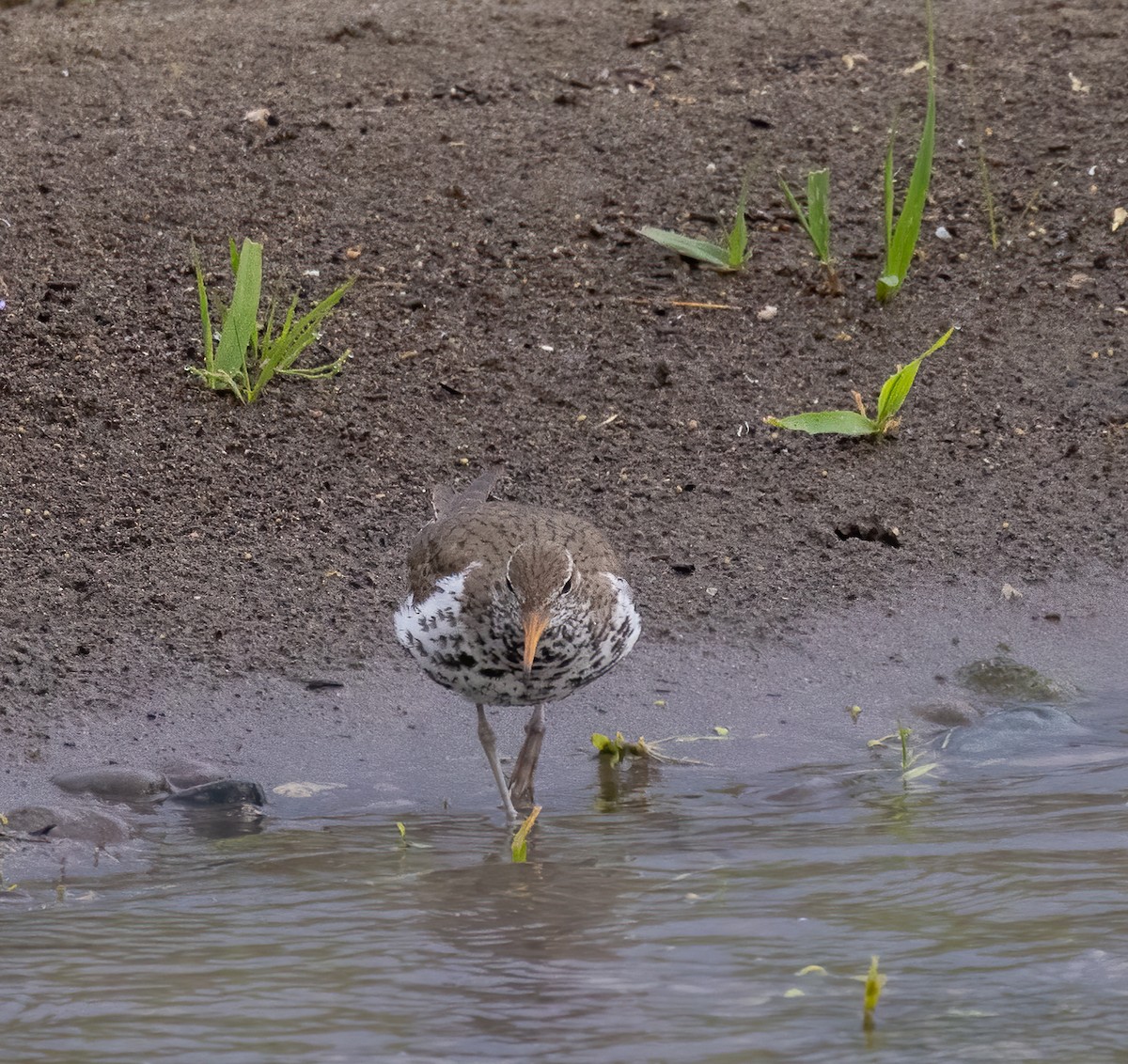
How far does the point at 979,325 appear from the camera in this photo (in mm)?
8070

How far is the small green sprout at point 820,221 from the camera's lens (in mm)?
7855

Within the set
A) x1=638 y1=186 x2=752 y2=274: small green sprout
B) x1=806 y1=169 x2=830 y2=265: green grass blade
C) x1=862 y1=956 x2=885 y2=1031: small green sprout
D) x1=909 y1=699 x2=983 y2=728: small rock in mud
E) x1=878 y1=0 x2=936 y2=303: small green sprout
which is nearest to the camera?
x1=862 y1=956 x2=885 y2=1031: small green sprout

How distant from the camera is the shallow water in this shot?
4062 millimetres

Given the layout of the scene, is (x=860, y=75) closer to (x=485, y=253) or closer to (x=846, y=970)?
(x=485, y=253)

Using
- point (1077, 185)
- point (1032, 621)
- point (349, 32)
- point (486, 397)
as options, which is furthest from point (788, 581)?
point (349, 32)

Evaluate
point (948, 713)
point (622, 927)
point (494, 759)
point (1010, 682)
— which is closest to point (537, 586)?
point (494, 759)

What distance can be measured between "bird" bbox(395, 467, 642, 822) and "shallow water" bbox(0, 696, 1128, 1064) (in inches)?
18.1

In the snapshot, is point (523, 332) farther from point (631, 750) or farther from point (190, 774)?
point (190, 774)

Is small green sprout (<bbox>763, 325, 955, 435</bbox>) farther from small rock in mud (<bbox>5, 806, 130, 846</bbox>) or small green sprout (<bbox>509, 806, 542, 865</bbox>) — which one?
small rock in mud (<bbox>5, 806, 130, 846</bbox>)

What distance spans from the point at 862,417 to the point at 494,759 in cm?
256

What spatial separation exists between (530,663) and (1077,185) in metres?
4.96

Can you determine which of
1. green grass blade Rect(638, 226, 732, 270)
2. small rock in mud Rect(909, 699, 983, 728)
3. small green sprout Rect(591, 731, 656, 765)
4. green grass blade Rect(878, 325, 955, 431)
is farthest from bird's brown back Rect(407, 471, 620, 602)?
green grass blade Rect(638, 226, 732, 270)

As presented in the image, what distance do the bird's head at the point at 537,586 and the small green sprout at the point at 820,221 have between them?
3.08 metres

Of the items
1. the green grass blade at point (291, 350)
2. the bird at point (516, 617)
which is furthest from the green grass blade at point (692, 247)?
the bird at point (516, 617)
